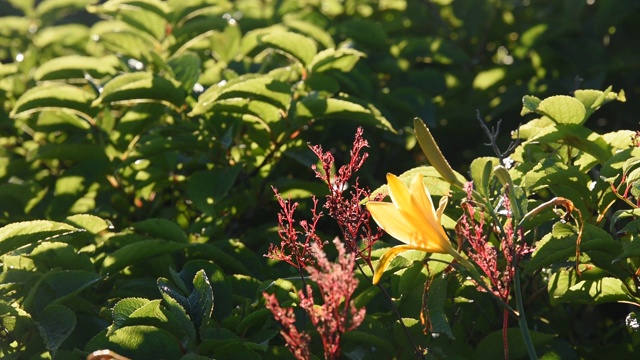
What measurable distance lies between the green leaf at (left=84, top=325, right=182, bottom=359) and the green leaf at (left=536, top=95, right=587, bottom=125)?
28.5 inches

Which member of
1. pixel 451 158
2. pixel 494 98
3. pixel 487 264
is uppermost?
pixel 487 264

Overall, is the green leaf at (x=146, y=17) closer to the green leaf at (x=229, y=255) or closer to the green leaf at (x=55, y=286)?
the green leaf at (x=229, y=255)

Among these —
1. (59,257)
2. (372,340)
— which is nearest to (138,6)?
(59,257)

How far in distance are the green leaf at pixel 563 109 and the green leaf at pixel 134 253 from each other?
0.69 meters

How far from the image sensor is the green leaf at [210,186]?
6.02 ft

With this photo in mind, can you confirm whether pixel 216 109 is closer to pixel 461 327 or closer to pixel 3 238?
pixel 3 238

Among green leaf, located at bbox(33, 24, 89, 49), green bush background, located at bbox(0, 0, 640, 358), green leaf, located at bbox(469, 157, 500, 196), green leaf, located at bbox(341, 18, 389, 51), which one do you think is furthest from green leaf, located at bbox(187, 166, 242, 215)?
green leaf, located at bbox(33, 24, 89, 49)

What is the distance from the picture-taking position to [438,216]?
1.14 metres

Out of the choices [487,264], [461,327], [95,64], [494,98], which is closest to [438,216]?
[487,264]

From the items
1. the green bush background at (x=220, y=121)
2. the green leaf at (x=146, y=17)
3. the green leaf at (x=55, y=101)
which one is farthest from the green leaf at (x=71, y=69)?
the green leaf at (x=146, y=17)

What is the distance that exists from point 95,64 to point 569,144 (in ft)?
4.25

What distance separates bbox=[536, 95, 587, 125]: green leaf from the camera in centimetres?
150

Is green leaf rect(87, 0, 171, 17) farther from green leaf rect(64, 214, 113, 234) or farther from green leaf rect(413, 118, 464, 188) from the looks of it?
green leaf rect(413, 118, 464, 188)

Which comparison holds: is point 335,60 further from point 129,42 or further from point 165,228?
point 129,42
